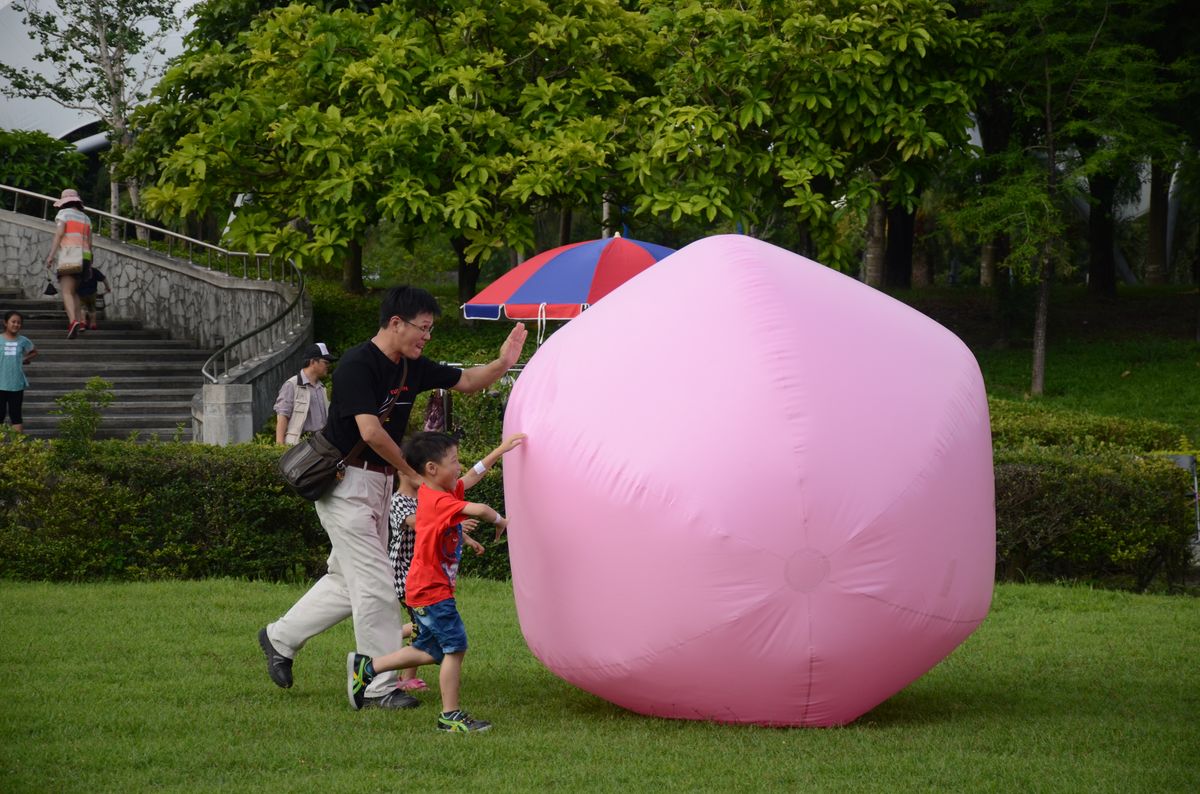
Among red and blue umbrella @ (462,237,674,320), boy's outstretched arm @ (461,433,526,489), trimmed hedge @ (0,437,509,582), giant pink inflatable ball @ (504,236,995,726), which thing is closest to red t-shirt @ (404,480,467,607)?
boy's outstretched arm @ (461,433,526,489)

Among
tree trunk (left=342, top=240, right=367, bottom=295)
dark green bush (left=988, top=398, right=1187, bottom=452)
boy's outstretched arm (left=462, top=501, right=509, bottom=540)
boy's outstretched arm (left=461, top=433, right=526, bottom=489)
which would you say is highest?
tree trunk (left=342, top=240, right=367, bottom=295)

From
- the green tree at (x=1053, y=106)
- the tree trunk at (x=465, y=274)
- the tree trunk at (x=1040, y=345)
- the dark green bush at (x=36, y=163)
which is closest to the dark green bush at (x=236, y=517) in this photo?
the green tree at (x=1053, y=106)

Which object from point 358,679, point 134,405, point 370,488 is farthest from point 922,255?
point 358,679

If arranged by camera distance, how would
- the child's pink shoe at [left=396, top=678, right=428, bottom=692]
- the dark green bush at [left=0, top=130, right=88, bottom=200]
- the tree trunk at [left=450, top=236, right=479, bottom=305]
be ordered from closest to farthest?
the child's pink shoe at [left=396, top=678, right=428, bottom=692]
the tree trunk at [left=450, top=236, right=479, bottom=305]
the dark green bush at [left=0, top=130, right=88, bottom=200]

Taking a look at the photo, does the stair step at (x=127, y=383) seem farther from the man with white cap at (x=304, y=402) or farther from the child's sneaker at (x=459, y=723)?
the child's sneaker at (x=459, y=723)

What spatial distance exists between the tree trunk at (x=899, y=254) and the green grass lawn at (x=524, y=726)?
21405mm

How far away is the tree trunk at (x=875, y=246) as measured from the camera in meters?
29.8

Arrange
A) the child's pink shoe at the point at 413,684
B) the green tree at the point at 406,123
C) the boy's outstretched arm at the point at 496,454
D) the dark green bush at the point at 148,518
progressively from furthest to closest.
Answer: the green tree at the point at 406,123, the dark green bush at the point at 148,518, the child's pink shoe at the point at 413,684, the boy's outstretched arm at the point at 496,454

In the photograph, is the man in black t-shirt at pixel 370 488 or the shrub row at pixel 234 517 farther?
the shrub row at pixel 234 517

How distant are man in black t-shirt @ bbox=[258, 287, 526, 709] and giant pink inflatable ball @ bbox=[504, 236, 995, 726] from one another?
72 centimetres

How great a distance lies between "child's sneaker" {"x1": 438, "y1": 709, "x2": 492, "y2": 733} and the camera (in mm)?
6574

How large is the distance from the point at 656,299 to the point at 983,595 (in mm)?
2102

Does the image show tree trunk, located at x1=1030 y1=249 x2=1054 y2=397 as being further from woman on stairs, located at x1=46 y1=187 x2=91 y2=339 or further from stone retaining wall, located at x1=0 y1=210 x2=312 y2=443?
woman on stairs, located at x1=46 y1=187 x2=91 y2=339

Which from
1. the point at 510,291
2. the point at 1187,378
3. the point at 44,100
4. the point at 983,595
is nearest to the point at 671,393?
the point at 983,595
